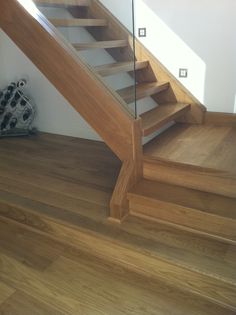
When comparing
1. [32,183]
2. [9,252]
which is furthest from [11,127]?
[9,252]

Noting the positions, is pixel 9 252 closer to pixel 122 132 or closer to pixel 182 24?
pixel 122 132

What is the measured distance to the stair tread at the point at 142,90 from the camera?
6.56ft

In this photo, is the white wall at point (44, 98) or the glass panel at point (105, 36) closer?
the glass panel at point (105, 36)

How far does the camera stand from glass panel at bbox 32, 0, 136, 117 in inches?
81.3

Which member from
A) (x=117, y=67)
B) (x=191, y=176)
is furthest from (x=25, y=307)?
(x=117, y=67)

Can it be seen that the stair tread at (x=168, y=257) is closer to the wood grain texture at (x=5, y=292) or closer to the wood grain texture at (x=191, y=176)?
the wood grain texture at (x=191, y=176)

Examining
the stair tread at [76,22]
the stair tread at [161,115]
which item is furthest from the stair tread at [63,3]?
the stair tread at [161,115]

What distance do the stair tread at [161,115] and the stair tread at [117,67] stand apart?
385 millimetres

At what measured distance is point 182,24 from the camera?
262 cm

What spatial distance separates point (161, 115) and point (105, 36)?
1.04 meters

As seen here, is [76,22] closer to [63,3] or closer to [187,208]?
[63,3]

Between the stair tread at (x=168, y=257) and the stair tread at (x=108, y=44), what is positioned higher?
the stair tread at (x=108, y=44)

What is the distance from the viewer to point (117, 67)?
235cm

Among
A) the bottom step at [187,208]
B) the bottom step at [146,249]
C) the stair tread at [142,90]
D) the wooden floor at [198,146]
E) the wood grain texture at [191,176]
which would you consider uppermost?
the stair tread at [142,90]
